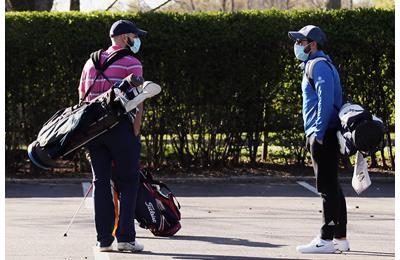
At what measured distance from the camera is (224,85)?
14117 millimetres

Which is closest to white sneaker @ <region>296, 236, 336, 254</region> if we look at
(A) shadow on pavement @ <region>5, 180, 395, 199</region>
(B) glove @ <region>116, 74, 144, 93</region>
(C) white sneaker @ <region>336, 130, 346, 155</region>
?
(C) white sneaker @ <region>336, 130, 346, 155</region>

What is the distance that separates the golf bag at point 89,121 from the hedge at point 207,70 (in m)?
5.73

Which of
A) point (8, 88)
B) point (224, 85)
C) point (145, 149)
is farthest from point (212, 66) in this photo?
point (8, 88)

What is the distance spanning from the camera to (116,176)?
8.20 meters

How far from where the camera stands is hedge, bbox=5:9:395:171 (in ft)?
44.8

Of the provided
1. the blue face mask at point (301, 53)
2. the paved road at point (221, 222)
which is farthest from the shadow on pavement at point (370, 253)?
the blue face mask at point (301, 53)

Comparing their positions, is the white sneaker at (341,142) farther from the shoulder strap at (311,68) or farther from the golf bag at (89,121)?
the golf bag at (89,121)

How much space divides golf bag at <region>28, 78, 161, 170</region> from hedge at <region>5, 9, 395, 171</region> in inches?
225

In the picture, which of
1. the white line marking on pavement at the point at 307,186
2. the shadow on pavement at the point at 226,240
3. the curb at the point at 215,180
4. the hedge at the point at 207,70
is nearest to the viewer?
the shadow on pavement at the point at 226,240

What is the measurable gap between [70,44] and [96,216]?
19.1 feet

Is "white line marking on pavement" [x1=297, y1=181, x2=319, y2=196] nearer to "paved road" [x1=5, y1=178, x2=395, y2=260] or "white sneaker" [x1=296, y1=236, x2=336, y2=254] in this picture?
"paved road" [x1=5, y1=178, x2=395, y2=260]

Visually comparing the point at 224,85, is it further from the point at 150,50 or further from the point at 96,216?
the point at 96,216

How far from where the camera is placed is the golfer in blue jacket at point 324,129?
800cm

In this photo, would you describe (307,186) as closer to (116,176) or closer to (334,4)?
(116,176)
